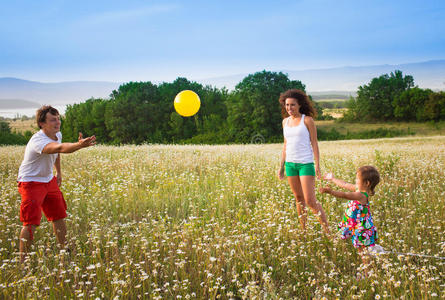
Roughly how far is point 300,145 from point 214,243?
6.75 feet

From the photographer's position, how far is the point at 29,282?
3307 mm

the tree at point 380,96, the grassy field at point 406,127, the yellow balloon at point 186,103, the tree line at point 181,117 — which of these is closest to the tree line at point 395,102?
the tree at point 380,96

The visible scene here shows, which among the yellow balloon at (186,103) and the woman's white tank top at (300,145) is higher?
the yellow balloon at (186,103)

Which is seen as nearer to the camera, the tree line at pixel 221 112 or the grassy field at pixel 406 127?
the tree line at pixel 221 112

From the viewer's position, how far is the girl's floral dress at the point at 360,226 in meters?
3.94

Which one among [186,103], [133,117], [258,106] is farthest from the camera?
[133,117]

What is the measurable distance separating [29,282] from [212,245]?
2.02 m

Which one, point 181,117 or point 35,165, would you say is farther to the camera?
point 181,117

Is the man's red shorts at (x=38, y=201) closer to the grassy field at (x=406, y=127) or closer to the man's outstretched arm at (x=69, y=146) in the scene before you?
the man's outstretched arm at (x=69, y=146)

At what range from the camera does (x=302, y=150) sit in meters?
5.00

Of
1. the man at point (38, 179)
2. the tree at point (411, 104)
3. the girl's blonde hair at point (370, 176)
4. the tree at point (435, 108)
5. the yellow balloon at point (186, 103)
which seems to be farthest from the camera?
the tree at point (411, 104)

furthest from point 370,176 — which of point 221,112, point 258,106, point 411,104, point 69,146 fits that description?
point 411,104

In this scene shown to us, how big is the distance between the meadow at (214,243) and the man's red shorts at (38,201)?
1.09 feet

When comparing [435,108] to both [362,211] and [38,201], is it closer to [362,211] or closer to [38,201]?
[362,211]
